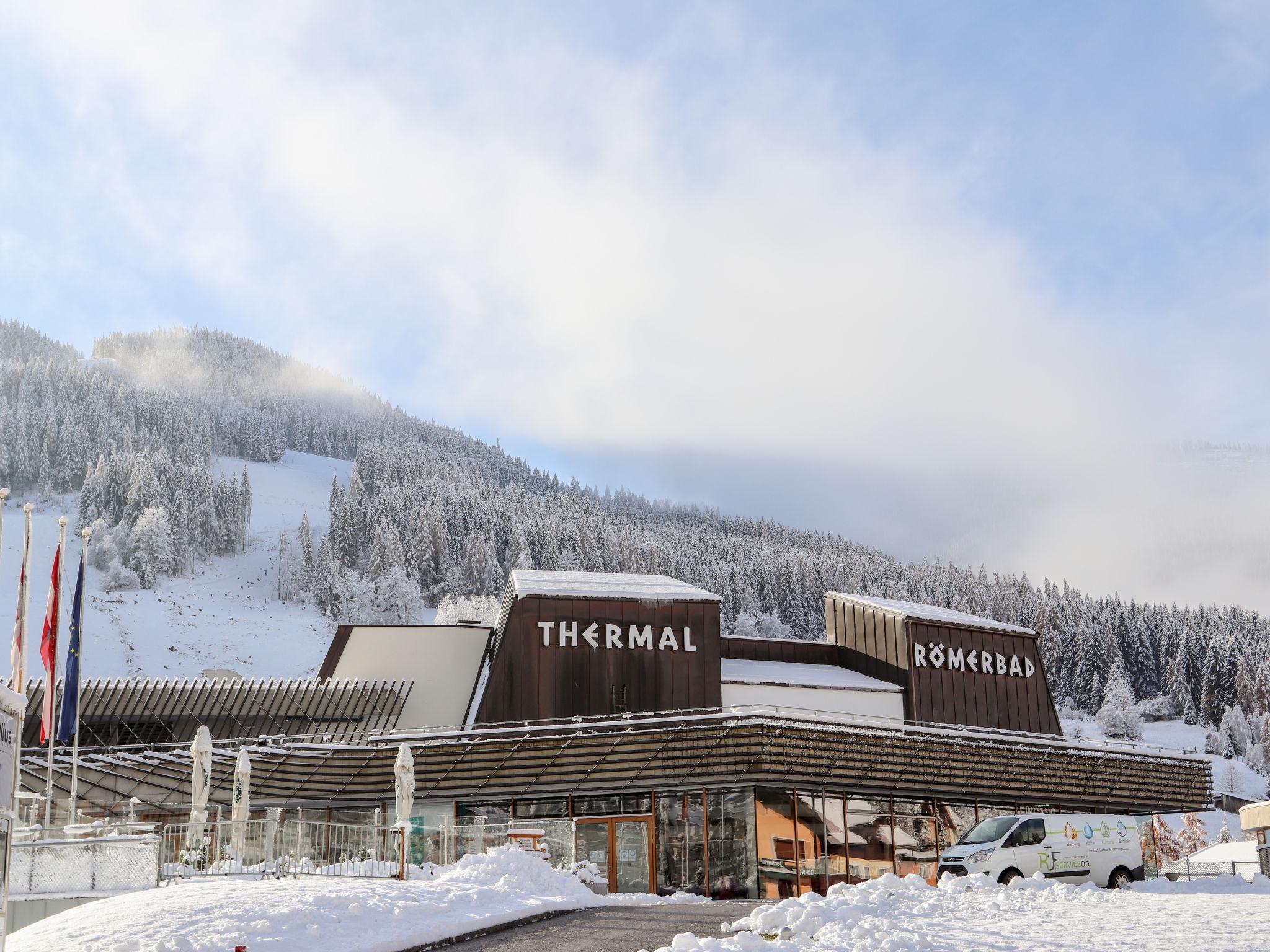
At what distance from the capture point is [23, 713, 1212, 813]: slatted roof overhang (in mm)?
30797

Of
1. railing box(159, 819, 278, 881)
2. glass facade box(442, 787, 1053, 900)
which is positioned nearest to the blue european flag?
railing box(159, 819, 278, 881)

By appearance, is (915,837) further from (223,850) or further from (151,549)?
(151,549)

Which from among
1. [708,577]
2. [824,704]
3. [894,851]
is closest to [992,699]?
[824,704]

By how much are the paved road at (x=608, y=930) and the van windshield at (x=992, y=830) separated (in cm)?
676

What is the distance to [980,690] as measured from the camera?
4244 centimetres

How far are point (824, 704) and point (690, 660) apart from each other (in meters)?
5.56

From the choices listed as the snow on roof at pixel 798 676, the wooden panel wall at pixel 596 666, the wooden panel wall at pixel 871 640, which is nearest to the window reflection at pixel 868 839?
the wooden panel wall at pixel 596 666

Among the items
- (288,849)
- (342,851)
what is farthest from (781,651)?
(288,849)

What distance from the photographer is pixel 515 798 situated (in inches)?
1283

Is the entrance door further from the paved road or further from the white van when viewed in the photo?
the paved road

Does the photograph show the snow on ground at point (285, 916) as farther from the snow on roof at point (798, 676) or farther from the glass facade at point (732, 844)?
the snow on roof at point (798, 676)

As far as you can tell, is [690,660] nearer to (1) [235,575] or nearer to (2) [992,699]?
(2) [992,699]

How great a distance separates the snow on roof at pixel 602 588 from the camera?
36.9 m

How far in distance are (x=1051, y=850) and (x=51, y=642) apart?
71.3 ft
